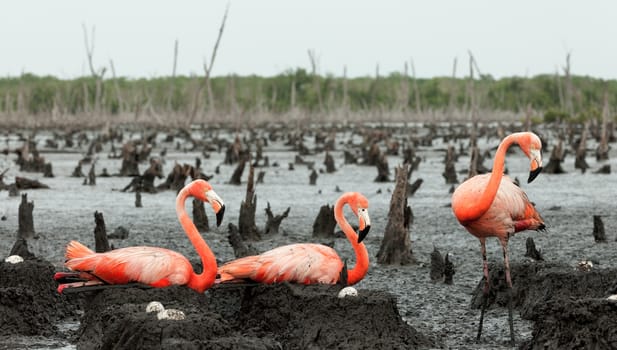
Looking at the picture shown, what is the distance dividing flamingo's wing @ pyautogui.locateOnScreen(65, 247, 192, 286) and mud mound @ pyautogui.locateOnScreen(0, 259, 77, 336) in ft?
1.54

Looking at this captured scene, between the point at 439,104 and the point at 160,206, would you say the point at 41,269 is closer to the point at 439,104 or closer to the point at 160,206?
the point at 160,206

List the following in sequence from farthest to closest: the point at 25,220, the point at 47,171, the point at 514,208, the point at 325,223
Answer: the point at 47,171 < the point at 325,223 < the point at 25,220 < the point at 514,208

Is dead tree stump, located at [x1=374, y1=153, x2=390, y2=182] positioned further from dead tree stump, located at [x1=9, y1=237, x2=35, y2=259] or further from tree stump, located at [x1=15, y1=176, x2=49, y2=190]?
dead tree stump, located at [x1=9, y1=237, x2=35, y2=259]

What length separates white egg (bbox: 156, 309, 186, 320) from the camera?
5.43m

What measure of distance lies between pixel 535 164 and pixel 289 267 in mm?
1649

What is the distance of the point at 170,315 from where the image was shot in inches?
214

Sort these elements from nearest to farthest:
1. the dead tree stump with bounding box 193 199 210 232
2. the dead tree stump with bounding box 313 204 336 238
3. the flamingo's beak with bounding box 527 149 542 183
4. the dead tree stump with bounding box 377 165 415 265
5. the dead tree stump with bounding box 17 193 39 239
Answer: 1. the flamingo's beak with bounding box 527 149 542 183
2. the dead tree stump with bounding box 377 165 415 265
3. the dead tree stump with bounding box 17 193 39 239
4. the dead tree stump with bounding box 313 204 336 238
5. the dead tree stump with bounding box 193 199 210 232

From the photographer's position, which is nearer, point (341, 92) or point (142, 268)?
point (142, 268)

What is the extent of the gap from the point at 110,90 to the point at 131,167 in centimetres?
4649

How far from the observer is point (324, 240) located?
10.7m

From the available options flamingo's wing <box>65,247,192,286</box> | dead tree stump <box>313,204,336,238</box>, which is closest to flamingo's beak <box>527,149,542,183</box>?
flamingo's wing <box>65,247,192,286</box>

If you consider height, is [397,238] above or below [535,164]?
below

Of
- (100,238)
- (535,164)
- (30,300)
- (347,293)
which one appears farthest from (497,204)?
(100,238)

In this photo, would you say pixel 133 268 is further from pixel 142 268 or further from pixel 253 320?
pixel 253 320
